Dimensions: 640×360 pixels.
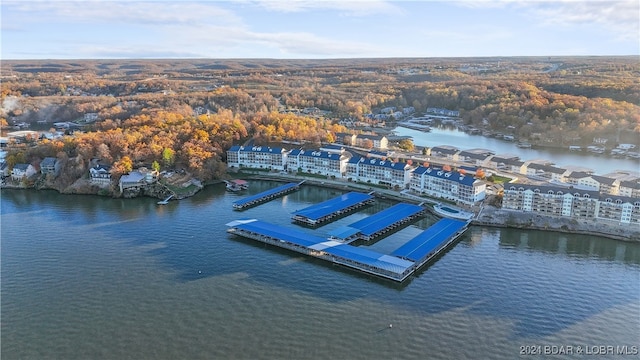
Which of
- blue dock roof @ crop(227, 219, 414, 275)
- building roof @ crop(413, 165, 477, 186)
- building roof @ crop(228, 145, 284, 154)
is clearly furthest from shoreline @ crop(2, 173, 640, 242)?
building roof @ crop(228, 145, 284, 154)

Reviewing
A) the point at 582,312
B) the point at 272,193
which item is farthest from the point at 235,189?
the point at 582,312

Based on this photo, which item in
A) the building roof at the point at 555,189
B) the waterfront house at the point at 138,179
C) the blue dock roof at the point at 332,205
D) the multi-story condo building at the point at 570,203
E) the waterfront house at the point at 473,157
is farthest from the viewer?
the waterfront house at the point at 473,157

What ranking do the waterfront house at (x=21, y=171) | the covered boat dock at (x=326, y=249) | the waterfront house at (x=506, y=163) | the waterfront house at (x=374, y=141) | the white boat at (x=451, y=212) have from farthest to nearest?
the waterfront house at (x=374, y=141) < the waterfront house at (x=506, y=163) < the waterfront house at (x=21, y=171) < the white boat at (x=451, y=212) < the covered boat dock at (x=326, y=249)

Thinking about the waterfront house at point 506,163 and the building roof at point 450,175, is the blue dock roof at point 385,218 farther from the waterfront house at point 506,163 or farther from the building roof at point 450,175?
the waterfront house at point 506,163

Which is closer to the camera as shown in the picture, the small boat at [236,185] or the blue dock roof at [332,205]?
the blue dock roof at [332,205]

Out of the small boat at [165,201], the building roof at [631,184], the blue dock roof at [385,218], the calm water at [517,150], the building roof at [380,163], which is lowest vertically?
the small boat at [165,201]

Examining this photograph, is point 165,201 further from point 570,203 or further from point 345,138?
point 570,203

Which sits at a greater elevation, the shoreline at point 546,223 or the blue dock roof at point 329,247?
the shoreline at point 546,223

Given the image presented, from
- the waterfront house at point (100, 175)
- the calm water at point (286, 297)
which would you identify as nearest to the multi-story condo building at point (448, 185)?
the calm water at point (286, 297)

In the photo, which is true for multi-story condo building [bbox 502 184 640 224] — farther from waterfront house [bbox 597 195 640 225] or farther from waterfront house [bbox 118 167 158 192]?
waterfront house [bbox 118 167 158 192]
